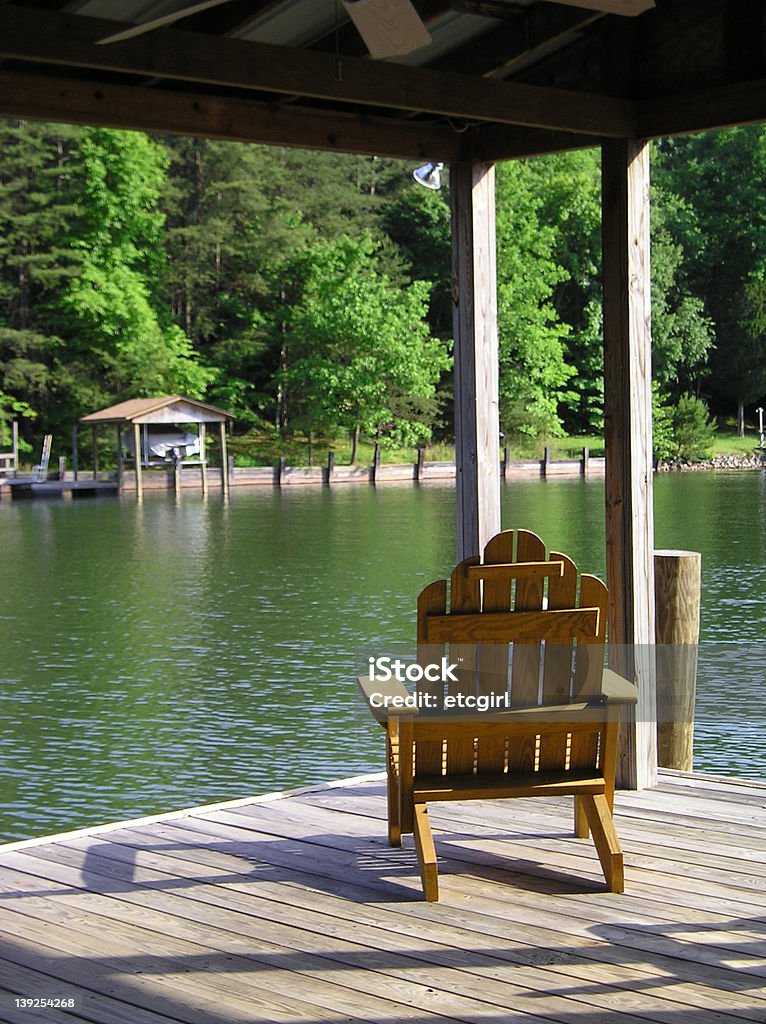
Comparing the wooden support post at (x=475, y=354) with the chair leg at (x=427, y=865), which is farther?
the wooden support post at (x=475, y=354)

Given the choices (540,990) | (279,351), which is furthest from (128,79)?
(279,351)

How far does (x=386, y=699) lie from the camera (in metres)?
4.23

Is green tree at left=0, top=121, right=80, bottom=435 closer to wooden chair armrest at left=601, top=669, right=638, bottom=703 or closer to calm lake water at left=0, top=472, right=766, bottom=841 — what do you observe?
calm lake water at left=0, top=472, right=766, bottom=841

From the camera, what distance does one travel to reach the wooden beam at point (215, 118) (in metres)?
4.55

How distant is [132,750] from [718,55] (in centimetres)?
657

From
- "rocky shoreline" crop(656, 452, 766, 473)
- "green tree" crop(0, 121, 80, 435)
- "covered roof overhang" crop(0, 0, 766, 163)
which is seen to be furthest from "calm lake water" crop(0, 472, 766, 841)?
"rocky shoreline" crop(656, 452, 766, 473)

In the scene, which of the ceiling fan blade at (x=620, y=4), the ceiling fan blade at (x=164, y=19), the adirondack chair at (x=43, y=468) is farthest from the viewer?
the adirondack chair at (x=43, y=468)

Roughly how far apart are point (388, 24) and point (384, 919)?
231 cm

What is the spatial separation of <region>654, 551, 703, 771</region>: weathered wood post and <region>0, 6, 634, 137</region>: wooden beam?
172 cm

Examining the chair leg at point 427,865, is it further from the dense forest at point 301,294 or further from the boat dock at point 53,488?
the dense forest at point 301,294

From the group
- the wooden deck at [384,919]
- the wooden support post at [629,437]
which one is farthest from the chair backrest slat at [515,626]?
the wooden support post at [629,437]

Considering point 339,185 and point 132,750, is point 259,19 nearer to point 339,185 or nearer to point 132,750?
point 132,750

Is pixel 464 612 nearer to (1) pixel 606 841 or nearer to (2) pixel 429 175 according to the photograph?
(1) pixel 606 841

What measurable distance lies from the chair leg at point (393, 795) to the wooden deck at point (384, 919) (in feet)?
0.25
